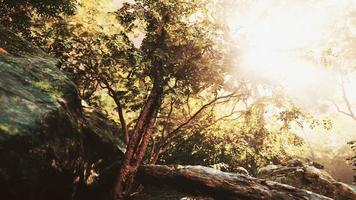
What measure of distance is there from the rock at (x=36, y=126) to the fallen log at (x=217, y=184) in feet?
11.6

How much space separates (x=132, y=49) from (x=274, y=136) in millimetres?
6209

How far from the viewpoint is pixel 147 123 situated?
11.0 meters

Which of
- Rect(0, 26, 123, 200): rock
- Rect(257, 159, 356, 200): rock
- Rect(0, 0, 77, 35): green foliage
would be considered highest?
Rect(0, 0, 77, 35): green foliage

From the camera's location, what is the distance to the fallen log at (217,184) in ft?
31.0

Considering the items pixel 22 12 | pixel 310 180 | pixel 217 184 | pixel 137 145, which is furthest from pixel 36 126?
pixel 310 180

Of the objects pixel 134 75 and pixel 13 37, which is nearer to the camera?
pixel 13 37

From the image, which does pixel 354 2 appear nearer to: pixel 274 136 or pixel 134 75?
pixel 274 136

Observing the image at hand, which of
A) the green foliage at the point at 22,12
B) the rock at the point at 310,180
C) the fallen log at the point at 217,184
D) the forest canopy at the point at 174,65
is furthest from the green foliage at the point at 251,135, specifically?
the green foliage at the point at 22,12

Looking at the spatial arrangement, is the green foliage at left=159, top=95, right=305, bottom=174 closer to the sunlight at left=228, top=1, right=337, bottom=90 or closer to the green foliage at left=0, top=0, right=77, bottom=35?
the sunlight at left=228, top=1, right=337, bottom=90

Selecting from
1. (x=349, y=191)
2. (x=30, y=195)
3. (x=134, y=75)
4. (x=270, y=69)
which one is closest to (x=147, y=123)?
(x=134, y=75)

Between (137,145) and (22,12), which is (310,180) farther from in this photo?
(22,12)

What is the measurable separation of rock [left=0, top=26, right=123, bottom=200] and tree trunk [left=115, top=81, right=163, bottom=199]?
2.25 meters

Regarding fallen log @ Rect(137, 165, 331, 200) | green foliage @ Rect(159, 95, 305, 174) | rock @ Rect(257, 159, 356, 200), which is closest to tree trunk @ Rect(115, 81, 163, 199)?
fallen log @ Rect(137, 165, 331, 200)

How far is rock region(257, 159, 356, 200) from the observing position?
14562mm
